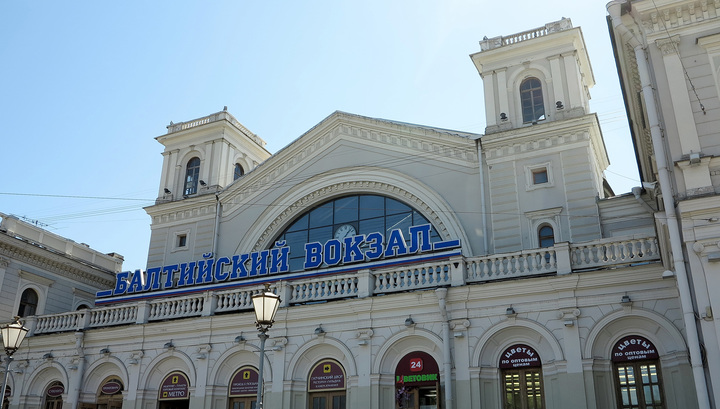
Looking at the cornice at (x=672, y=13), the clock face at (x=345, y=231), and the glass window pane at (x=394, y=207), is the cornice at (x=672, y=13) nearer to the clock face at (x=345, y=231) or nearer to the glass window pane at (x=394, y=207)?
the glass window pane at (x=394, y=207)

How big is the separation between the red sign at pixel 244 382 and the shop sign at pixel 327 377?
235 centimetres

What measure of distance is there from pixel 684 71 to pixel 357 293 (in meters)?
12.3

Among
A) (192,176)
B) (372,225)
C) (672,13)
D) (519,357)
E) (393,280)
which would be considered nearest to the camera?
(672,13)

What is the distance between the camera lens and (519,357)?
2025 centimetres

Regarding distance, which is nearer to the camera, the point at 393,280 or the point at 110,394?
the point at 393,280

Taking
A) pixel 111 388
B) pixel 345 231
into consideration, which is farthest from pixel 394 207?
pixel 111 388

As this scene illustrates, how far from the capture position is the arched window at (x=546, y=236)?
26.7 meters

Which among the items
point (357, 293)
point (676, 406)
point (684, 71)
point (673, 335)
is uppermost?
point (684, 71)

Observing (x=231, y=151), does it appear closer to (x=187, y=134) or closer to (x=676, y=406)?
(x=187, y=134)

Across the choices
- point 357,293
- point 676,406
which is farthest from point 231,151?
point 676,406

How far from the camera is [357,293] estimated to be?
74.1 ft

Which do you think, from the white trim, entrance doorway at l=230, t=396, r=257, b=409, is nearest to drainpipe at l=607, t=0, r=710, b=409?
the white trim

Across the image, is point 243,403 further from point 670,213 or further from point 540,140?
point 540,140

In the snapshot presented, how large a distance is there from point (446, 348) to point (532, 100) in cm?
1455
